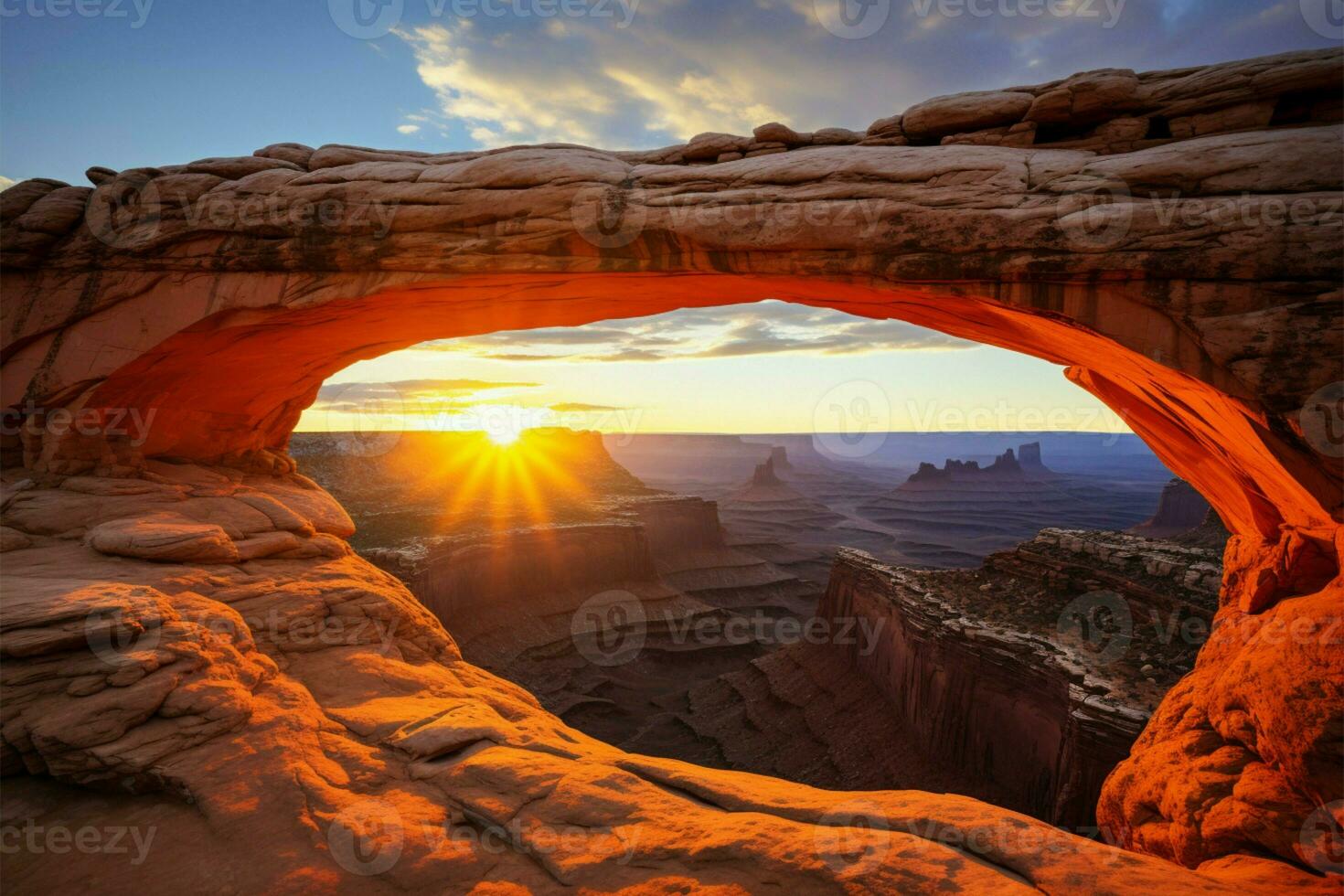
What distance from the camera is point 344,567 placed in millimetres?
9273

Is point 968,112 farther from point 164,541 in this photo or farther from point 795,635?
point 795,635

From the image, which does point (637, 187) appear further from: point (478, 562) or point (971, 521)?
point (971, 521)

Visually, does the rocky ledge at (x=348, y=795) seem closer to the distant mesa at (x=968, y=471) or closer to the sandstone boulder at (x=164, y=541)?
the sandstone boulder at (x=164, y=541)

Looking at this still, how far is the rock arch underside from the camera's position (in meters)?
4.69

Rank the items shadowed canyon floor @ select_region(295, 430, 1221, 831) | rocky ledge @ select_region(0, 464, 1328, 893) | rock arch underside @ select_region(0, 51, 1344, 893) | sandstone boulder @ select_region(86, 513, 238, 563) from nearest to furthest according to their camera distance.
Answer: rocky ledge @ select_region(0, 464, 1328, 893) → rock arch underside @ select_region(0, 51, 1344, 893) → sandstone boulder @ select_region(86, 513, 238, 563) → shadowed canyon floor @ select_region(295, 430, 1221, 831)

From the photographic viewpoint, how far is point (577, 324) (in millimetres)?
10789

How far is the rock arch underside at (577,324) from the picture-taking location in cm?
469

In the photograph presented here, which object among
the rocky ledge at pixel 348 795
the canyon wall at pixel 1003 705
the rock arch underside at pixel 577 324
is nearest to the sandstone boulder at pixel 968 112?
the rock arch underside at pixel 577 324

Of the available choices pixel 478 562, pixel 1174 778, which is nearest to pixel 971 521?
pixel 478 562

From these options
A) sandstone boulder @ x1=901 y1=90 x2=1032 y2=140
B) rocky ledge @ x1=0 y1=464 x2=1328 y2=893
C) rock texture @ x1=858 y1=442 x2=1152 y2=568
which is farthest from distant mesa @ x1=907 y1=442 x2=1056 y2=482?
rocky ledge @ x1=0 y1=464 x2=1328 y2=893

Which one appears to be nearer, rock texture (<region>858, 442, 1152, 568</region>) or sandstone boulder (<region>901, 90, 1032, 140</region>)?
sandstone boulder (<region>901, 90, 1032, 140</region>)

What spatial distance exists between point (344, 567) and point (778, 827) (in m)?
7.64

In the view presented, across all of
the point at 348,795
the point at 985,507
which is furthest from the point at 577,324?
the point at 985,507

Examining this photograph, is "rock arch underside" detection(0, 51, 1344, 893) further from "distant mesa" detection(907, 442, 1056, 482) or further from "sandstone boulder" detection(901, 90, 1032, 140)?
"distant mesa" detection(907, 442, 1056, 482)
